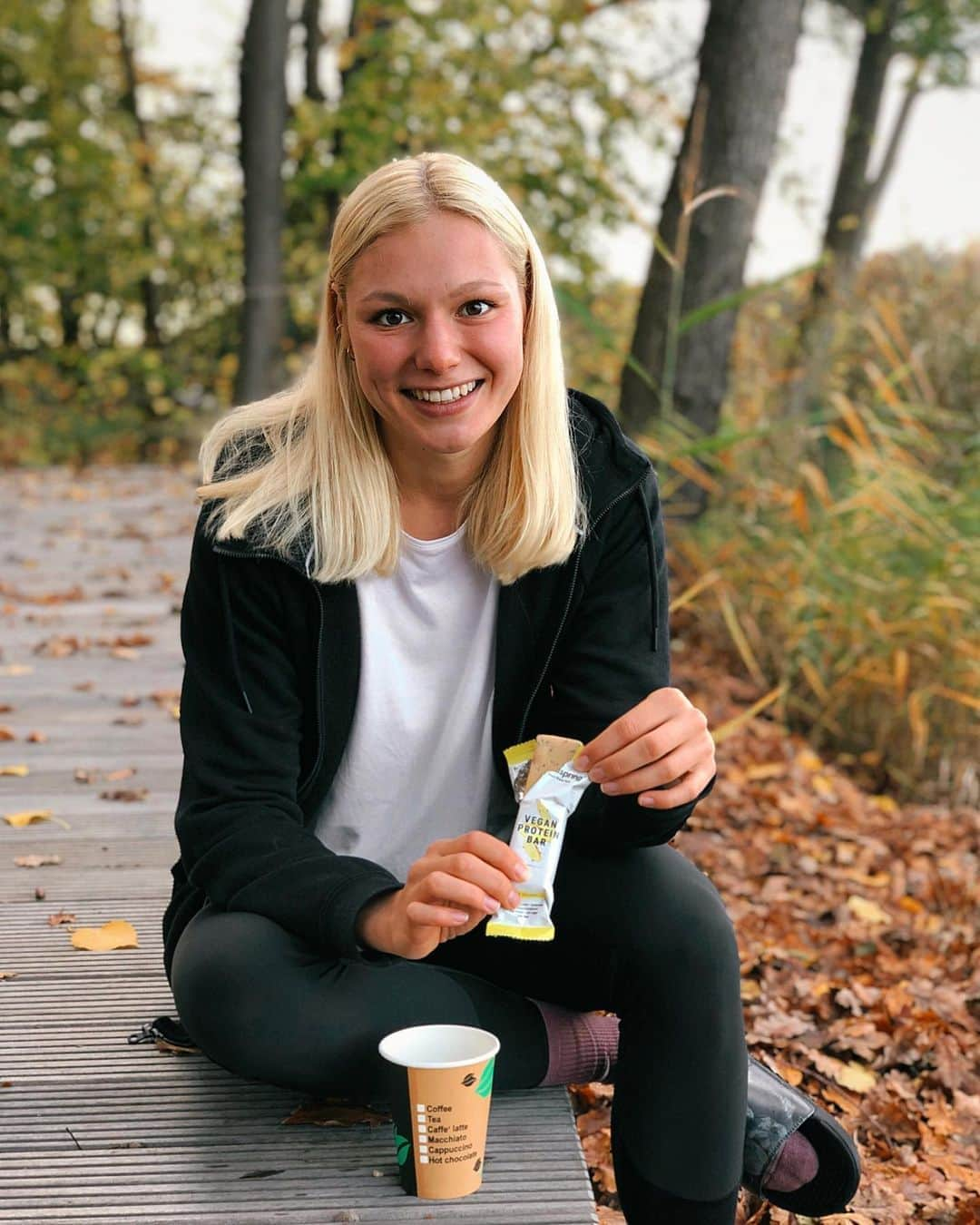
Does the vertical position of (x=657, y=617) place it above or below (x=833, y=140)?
below

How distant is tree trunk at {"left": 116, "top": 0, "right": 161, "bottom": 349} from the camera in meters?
17.5

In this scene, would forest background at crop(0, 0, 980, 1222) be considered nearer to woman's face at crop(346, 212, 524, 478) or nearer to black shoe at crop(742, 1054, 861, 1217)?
black shoe at crop(742, 1054, 861, 1217)

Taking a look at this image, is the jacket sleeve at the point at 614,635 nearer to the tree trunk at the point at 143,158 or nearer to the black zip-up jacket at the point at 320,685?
the black zip-up jacket at the point at 320,685

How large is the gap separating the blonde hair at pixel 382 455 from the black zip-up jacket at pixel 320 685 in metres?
0.05

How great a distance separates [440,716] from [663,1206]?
755mm

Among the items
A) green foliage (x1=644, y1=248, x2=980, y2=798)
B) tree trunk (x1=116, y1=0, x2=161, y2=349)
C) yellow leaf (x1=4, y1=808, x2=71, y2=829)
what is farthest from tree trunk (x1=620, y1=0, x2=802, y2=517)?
tree trunk (x1=116, y1=0, x2=161, y2=349)

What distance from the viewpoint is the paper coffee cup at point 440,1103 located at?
172 centimetres

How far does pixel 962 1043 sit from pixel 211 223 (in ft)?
54.5

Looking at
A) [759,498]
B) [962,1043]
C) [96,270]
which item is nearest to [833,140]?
[759,498]

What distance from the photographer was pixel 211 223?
58.9 feet

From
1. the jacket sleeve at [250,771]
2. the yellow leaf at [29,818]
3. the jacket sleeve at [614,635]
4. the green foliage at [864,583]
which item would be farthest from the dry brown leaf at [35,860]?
the green foliage at [864,583]

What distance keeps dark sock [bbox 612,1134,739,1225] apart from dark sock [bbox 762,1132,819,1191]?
0.20 m

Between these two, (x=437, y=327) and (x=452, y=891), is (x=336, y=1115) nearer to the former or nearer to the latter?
(x=452, y=891)

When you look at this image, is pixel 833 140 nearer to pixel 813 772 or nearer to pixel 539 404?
pixel 813 772
